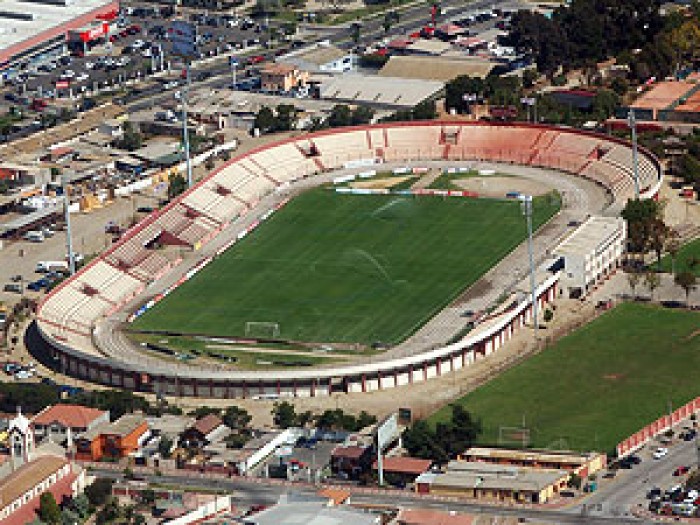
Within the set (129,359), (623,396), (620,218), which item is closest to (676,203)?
(620,218)

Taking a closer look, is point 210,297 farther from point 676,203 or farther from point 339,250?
point 676,203

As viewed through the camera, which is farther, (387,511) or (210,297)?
(210,297)

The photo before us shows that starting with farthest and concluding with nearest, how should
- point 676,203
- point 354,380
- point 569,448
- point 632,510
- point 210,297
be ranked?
point 676,203 → point 210,297 → point 354,380 → point 569,448 → point 632,510

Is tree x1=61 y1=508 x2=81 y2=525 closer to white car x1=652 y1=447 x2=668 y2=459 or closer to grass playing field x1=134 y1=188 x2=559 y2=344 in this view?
grass playing field x1=134 y1=188 x2=559 y2=344

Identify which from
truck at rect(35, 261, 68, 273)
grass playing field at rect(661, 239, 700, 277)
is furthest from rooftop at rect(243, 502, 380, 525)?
truck at rect(35, 261, 68, 273)

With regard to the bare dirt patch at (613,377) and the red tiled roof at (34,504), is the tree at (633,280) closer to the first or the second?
the bare dirt patch at (613,377)

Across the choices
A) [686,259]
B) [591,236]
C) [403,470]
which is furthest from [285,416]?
[686,259]

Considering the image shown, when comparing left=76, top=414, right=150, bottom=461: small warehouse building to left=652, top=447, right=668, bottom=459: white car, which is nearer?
left=652, top=447, right=668, bottom=459: white car
